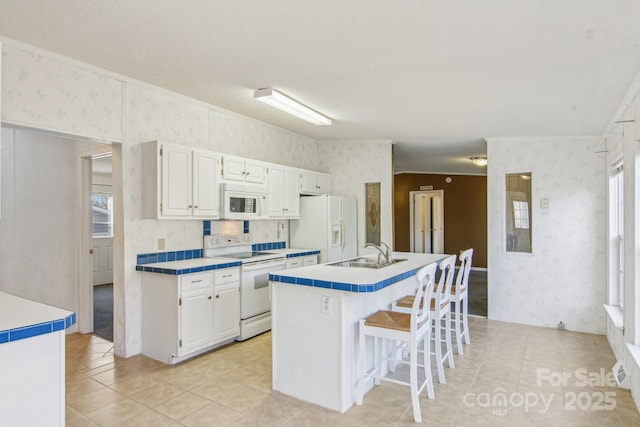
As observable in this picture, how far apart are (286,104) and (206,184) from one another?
1158 millimetres

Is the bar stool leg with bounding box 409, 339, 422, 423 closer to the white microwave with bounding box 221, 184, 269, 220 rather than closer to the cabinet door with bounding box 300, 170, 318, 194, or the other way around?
the white microwave with bounding box 221, 184, 269, 220

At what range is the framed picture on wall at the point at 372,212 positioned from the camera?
A: 5945 mm

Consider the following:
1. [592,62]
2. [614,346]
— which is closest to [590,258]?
[614,346]

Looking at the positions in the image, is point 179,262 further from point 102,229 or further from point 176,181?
point 102,229

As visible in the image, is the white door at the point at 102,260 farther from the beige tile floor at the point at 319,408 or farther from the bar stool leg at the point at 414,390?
the bar stool leg at the point at 414,390

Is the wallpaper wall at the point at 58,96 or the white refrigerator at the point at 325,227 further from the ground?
the wallpaper wall at the point at 58,96

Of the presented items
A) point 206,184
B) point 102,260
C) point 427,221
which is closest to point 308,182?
point 206,184

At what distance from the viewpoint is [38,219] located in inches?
169

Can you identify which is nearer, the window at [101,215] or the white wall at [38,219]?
the white wall at [38,219]

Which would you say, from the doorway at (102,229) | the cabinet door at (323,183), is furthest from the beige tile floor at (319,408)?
the doorway at (102,229)

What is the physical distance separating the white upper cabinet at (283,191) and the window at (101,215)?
190 inches

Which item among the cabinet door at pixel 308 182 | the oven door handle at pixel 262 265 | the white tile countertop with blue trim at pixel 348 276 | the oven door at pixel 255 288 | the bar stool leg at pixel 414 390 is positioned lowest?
the bar stool leg at pixel 414 390

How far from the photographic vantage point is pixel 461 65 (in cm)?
285

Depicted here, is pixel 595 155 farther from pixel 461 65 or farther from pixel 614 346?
pixel 461 65
